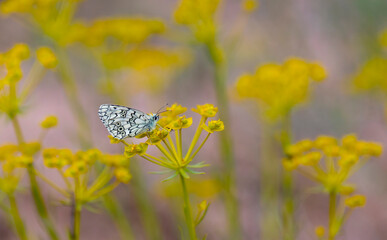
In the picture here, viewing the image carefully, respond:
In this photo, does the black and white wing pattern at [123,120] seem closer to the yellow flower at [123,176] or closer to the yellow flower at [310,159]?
the yellow flower at [123,176]

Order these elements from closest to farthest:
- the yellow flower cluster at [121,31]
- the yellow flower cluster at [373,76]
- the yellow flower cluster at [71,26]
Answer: the yellow flower cluster at [71,26], the yellow flower cluster at [121,31], the yellow flower cluster at [373,76]

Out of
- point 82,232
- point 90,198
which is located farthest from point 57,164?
point 82,232

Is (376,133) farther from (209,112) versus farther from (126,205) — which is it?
(209,112)

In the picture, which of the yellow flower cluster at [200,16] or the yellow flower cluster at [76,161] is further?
the yellow flower cluster at [200,16]

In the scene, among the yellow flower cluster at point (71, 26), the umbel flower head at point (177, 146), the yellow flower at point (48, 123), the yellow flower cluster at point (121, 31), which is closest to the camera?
the umbel flower head at point (177, 146)

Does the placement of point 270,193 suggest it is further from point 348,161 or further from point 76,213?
point 76,213

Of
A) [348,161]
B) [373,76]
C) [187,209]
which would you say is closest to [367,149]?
[348,161]

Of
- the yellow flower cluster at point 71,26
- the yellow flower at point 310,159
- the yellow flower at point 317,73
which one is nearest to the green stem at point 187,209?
the yellow flower at point 310,159

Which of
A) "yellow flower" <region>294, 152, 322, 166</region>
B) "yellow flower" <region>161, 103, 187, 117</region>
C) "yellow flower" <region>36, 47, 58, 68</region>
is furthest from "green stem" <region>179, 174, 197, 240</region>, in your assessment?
"yellow flower" <region>36, 47, 58, 68</region>
